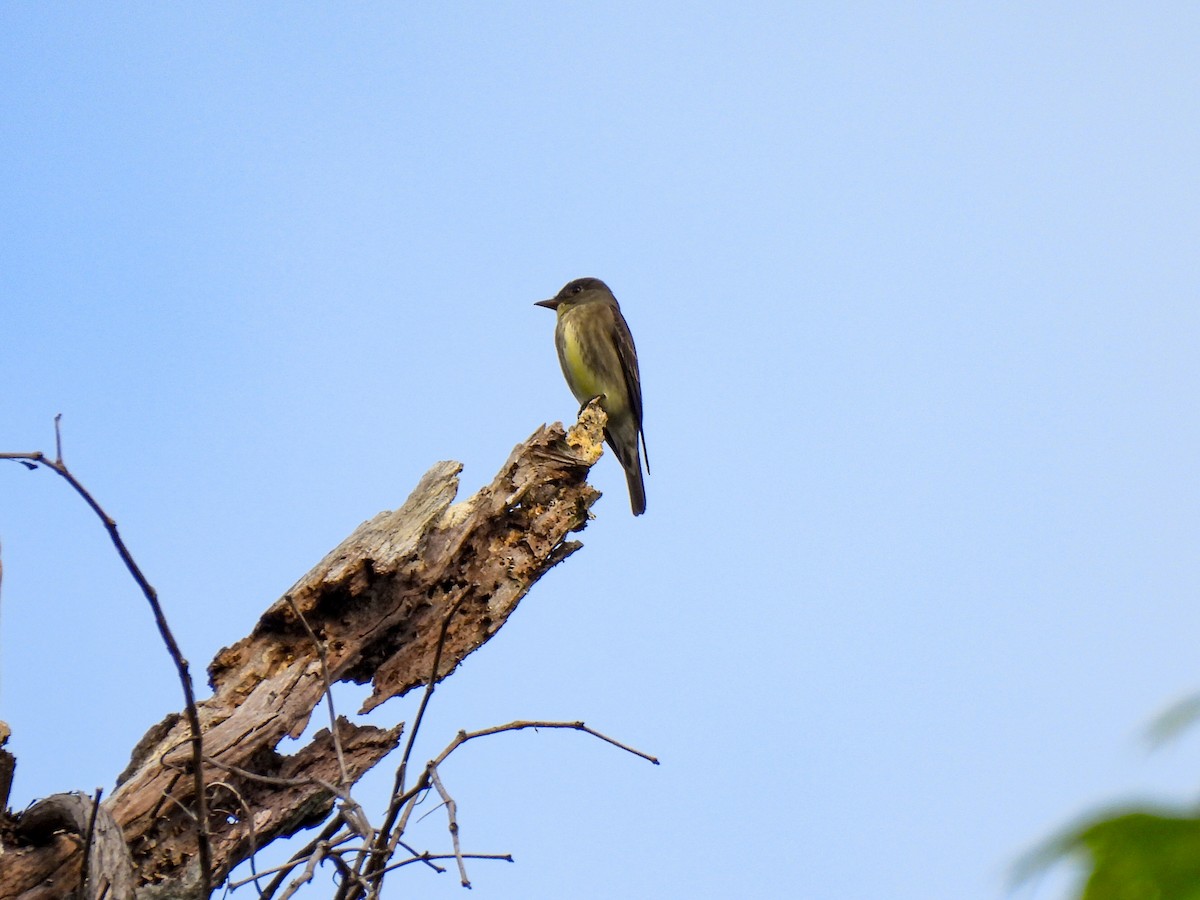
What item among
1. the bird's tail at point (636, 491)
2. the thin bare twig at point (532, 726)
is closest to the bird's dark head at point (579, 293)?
the bird's tail at point (636, 491)

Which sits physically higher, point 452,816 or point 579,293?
point 579,293

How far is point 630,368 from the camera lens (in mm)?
9703

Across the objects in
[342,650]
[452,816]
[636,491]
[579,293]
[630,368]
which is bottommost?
[452,816]

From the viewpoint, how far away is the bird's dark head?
1019cm

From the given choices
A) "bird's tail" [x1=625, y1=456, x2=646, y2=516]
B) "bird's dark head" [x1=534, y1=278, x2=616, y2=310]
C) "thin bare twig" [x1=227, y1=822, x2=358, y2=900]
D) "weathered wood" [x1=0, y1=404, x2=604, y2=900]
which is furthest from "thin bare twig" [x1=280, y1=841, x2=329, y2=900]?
"bird's dark head" [x1=534, y1=278, x2=616, y2=310]

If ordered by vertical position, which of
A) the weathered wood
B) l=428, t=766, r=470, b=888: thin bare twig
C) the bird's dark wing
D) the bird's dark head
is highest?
the bird's dark head

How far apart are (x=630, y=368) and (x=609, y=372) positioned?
0.60 ft

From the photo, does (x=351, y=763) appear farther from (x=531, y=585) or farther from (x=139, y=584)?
(x=139, y=584)

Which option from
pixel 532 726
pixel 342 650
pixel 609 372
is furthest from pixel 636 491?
pixel 532 726

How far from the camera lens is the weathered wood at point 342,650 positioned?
375 cm

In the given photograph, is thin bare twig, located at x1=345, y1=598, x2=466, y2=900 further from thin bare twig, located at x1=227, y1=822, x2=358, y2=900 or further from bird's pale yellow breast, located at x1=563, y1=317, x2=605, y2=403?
bird's pale yellow breast, located at x1=563, y1=317, x2=605, y2=403

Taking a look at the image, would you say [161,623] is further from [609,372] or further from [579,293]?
[579,293]

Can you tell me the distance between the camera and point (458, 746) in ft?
7.96

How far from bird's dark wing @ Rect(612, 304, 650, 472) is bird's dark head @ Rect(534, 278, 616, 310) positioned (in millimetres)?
412
